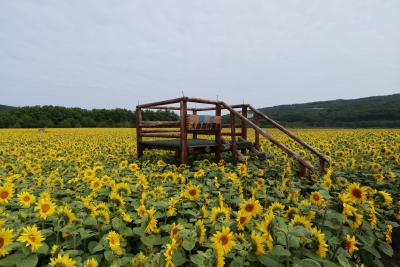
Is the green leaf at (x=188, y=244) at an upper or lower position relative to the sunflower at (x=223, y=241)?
lower

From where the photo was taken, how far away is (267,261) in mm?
1422

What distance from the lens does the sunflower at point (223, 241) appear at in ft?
4.24

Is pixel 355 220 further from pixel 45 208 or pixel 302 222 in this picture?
pixel 45 208

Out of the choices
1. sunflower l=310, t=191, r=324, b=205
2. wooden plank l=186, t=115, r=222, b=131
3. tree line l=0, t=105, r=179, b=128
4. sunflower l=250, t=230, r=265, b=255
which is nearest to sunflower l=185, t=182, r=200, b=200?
sunflower l=250, t=230, r=265, b=255

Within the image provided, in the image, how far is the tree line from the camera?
1547 inches

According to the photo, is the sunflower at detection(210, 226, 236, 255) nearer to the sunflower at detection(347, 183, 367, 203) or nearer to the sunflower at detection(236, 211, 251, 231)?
the sunflower at detection(236, 211, 251, 231)

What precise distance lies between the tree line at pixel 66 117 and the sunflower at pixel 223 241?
37851 mm

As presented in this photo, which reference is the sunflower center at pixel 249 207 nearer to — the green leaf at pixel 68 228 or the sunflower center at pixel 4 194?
the green leaf at pixel 68 228

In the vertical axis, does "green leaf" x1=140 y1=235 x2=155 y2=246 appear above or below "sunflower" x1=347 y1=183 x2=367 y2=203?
below

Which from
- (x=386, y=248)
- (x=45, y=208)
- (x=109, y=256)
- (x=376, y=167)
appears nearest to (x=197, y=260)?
(x=109, y=256)

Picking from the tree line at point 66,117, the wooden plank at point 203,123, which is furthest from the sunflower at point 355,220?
the tree line at point 66,117

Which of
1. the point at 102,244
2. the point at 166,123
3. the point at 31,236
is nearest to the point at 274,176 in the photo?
the point at 166,123

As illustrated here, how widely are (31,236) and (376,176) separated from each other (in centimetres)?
368

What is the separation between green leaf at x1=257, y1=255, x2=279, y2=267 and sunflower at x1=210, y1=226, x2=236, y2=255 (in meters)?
0.26
